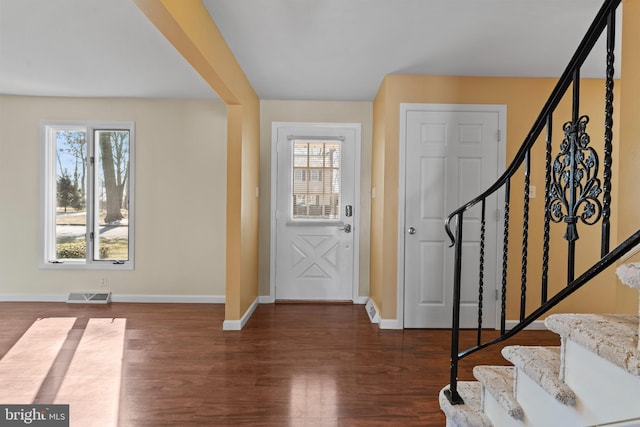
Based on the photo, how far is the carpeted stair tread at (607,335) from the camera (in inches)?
39.6

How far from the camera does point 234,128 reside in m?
3.63

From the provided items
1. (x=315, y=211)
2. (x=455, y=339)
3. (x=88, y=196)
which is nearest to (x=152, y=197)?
(x=88, y=196)

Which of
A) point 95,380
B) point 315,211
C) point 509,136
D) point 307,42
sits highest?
point 307,42

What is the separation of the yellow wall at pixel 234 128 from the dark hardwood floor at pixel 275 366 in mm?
519

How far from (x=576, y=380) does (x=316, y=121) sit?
380cm

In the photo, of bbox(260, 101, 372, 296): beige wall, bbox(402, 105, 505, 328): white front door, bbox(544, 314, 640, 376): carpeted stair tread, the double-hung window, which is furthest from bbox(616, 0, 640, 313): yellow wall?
the double-hung window

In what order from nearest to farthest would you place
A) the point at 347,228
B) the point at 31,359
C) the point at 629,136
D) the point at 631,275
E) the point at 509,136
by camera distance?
the point at 631,275 → the point at 629,136 → the point at 31,359 → the point at 509,136 → the point at 347,228

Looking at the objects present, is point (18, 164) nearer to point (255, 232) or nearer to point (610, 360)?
point (255, 232)

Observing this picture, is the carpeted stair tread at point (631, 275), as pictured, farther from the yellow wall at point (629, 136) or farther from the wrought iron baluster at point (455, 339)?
the yellow wall at point (629, 136)

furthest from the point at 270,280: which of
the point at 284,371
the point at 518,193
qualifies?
the point at 518,193

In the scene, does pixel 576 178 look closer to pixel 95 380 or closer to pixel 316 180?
pixel 95 380

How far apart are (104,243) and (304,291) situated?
2495 millimetres

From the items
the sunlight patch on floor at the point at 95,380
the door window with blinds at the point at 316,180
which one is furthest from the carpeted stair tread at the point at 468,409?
the door window with blinds at the point at 316,180

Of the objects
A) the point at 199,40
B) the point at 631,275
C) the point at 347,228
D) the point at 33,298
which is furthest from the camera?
the point at 347,228
